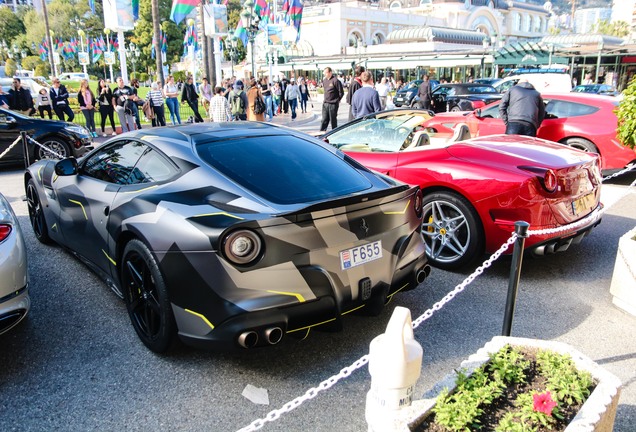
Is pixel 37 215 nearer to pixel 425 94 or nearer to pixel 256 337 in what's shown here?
pixel 256 337

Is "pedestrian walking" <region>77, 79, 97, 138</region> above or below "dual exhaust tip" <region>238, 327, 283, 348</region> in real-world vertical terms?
above

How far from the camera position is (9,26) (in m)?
95.8

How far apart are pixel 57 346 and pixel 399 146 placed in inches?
149

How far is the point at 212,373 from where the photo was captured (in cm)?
316

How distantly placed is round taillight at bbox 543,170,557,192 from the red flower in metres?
2.57

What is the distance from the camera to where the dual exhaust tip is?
9.08 feet

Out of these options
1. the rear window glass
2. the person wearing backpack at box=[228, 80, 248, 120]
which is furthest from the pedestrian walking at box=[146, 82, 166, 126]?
the rear window glass

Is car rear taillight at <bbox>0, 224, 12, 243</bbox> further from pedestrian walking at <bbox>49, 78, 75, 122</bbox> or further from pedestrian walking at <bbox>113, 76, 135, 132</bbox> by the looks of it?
pedestrian walking at <bbox>49, 78, 75, 122</bbox>

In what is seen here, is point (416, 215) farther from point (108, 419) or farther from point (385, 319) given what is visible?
point (108, 419)

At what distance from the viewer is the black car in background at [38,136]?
1030cm

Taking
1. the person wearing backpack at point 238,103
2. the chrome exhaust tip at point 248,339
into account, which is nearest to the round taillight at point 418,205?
the chrome exhaust tip at point 248,339

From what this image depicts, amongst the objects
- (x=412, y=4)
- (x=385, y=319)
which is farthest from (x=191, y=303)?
(x=412, y=4)

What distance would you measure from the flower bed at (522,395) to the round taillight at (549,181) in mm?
2063

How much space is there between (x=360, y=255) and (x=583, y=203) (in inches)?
102
